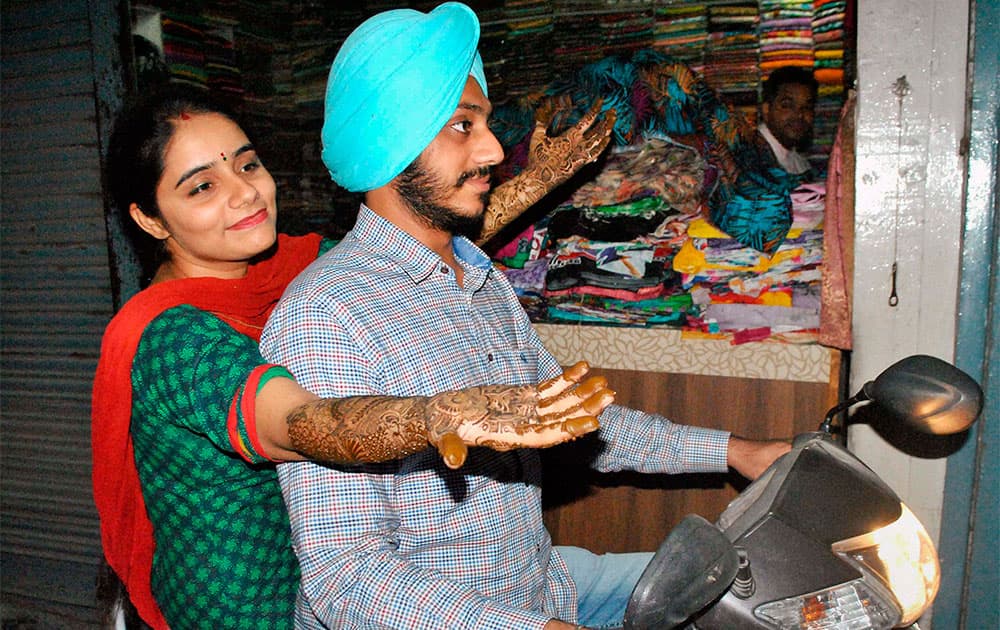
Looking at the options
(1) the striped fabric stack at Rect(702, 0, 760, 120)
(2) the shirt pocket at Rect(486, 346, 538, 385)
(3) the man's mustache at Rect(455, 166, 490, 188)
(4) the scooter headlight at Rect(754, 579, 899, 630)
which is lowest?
(4) the scooter headlight at Rect(754, 579, 899, 630)

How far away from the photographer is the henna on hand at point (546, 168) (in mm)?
2166

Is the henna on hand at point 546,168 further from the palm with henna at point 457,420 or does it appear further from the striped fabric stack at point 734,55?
the palm with henna at point 457,420

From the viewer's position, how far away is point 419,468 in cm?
141

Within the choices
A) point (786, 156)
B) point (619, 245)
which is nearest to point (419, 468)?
point (619, 245)

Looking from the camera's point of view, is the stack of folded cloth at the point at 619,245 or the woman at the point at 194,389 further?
the stack of folded cloth at the point at 619,245

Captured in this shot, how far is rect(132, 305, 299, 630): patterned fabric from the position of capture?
1339mm

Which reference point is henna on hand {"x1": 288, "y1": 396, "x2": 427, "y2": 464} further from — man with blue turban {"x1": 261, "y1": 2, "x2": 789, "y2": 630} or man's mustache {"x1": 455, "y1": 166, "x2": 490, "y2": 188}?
man's mustache {"x1": 455, "y1": 166, "x2": 490, "y2": 188}

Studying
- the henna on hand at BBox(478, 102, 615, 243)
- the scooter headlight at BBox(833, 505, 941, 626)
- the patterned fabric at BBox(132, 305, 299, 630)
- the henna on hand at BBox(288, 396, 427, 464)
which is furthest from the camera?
the henna on hand at BBox(478, 102, 615, 243)

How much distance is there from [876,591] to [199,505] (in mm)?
1233

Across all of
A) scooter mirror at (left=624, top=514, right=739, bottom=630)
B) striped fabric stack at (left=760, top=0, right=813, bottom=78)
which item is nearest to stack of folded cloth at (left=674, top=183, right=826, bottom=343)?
striped fabric stack at (left=760, top=0, right=813, bottom=78)

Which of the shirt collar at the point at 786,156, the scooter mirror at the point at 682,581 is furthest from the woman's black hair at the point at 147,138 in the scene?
the shirt collar at the point at 786,156

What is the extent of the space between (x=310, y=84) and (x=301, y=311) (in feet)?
7.36

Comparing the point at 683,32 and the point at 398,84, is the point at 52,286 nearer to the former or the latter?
the point at 398,84

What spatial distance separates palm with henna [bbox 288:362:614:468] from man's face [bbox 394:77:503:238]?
23.7 inches
